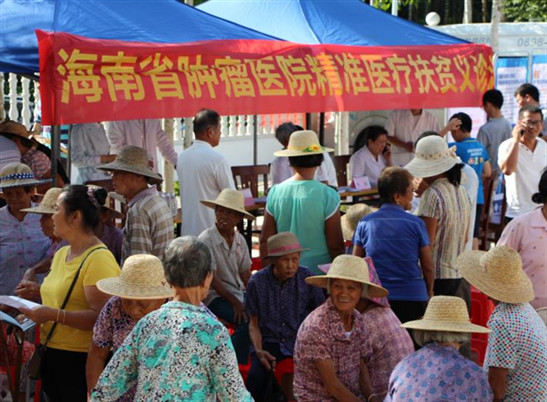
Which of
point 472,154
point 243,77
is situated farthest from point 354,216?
point 472,154

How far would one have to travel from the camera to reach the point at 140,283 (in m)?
3.94

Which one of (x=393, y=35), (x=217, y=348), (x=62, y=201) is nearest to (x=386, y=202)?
(x=62, y=201)

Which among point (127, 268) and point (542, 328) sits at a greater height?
point (127, 268)

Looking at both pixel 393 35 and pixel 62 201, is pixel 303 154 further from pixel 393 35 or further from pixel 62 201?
pixel 393 35

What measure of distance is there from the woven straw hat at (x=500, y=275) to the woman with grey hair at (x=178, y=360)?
1.56m

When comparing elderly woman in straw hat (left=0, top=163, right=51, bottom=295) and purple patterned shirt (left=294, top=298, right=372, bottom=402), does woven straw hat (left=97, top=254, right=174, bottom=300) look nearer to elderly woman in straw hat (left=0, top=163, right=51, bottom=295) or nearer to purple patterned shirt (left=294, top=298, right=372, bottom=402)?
purple patterned shirt (left=294, top=298, right=372, bottom=402)

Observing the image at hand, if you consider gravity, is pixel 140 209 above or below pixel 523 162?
below

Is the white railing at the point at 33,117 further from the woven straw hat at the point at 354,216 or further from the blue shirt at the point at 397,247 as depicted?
the blue shirt at the point at 397,247

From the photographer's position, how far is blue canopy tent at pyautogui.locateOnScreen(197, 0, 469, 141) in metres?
8.13

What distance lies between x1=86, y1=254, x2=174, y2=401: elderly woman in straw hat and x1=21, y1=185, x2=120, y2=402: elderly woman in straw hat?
193 mm

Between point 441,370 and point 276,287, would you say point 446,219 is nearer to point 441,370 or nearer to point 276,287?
point 276,287

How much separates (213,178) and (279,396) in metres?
1.92

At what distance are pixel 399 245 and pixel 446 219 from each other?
631 mm

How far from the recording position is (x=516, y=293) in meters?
4.26
